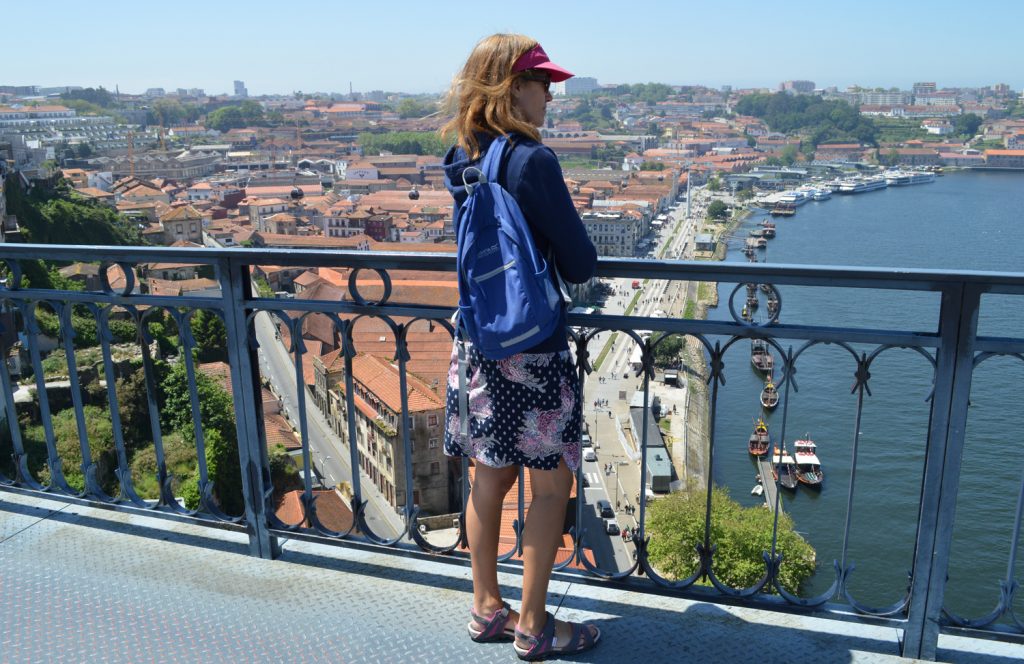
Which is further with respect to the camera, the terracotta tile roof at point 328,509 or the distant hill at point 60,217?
the distant hill at point 60,217

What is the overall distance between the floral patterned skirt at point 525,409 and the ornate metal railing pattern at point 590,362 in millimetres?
146

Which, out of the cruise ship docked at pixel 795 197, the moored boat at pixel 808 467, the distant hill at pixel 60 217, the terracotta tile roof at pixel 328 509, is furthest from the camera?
the cruise ship docked at pixel 795 197

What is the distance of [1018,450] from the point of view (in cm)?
1122

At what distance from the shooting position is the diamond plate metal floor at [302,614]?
1.18 m

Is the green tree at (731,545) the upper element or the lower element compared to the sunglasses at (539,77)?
lower

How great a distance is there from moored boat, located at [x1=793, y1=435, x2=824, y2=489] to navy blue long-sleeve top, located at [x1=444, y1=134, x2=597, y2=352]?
11.5 metres

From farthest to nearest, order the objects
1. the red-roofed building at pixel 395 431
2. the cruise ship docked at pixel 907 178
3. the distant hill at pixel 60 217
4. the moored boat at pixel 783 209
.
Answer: the cruise ship docked at pixel 907 178 < the moored boat at pixel 783 209 < the distant hill at pixel 60 217 < the red-roofed building at pixel 395 431

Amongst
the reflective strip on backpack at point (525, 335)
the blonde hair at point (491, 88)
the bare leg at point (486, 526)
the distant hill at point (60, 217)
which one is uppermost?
the blonde hair at point (491, 88)

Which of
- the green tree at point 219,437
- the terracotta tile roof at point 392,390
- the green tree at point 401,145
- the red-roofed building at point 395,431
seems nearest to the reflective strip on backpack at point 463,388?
the red-roofed building at point 395,431

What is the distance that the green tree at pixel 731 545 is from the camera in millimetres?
8477

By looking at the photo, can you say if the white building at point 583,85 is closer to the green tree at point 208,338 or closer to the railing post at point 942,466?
the green tree at point 208,338

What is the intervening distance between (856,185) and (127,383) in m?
50.1

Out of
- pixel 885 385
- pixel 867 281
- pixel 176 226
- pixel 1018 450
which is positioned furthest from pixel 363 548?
pixel 176 226

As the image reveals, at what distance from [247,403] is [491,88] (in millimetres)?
688
